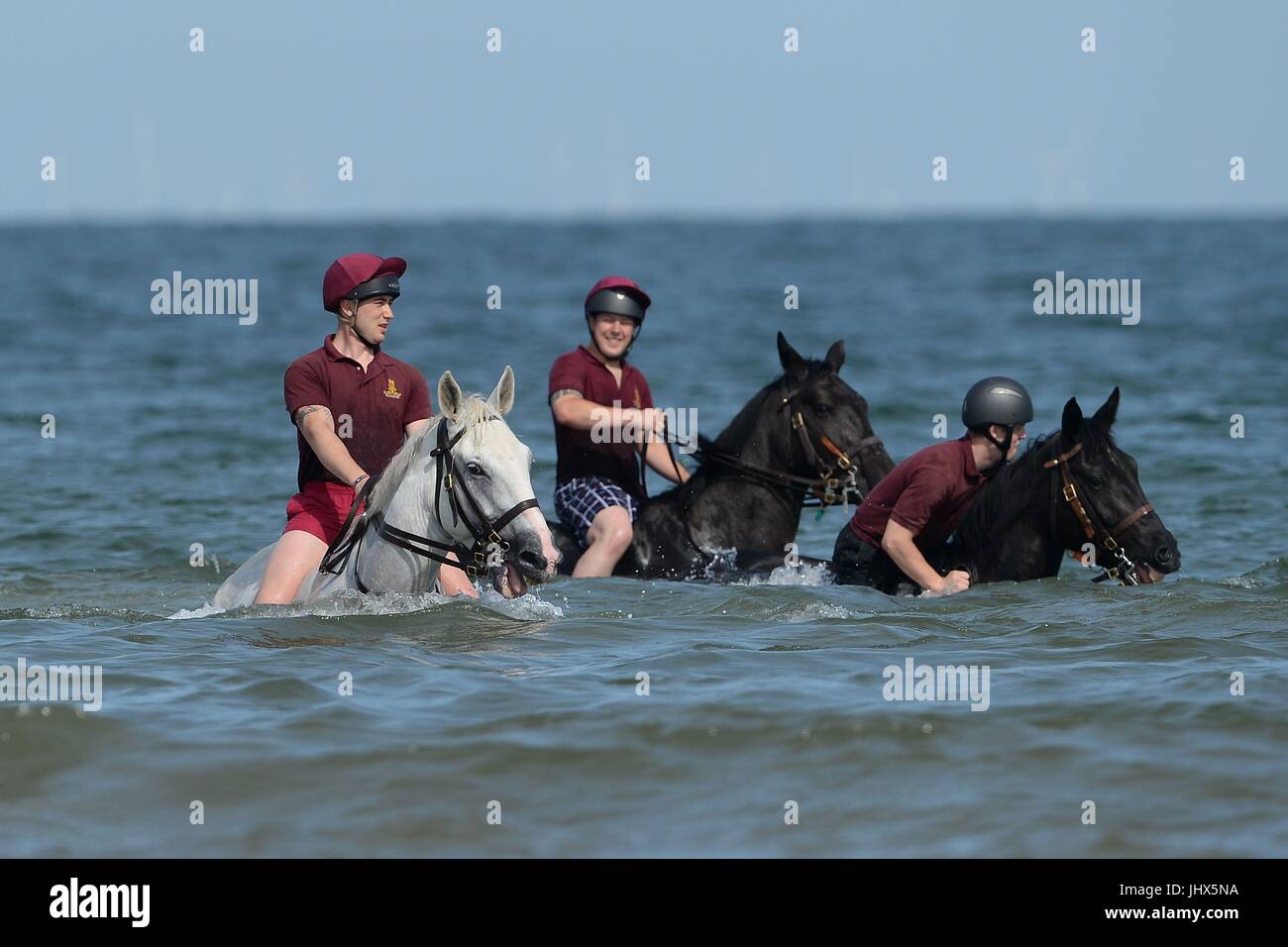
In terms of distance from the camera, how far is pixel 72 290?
2315 inches

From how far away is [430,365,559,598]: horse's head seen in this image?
25.2 feet

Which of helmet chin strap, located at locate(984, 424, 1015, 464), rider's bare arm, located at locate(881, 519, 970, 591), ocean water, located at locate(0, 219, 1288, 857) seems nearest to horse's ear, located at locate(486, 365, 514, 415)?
ocean water, located at locate(0, 219, 1288, 857)

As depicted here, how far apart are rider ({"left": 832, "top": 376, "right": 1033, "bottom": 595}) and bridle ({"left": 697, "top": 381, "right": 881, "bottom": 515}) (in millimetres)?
349

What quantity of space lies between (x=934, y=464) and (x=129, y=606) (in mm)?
5390

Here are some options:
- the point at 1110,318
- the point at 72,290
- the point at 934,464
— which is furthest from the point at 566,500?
the point at 72,290

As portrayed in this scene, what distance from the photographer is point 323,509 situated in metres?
8.95

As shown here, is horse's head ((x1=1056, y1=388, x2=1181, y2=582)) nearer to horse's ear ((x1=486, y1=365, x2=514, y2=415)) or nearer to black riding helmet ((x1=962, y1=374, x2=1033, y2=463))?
black riding helmet ((x1=962, y1=374, x2=1033, y2=463))

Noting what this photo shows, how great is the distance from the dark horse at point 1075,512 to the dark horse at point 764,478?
4.08ft

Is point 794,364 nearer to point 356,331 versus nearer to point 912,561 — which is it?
point 912,561

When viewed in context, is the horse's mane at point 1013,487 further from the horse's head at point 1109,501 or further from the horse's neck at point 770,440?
the horse's neck at point 770,440

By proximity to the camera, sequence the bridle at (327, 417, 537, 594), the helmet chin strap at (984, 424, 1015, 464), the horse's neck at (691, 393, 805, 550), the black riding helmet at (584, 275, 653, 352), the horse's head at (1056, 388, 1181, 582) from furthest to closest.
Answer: the horse's neck at (691, 393, 805, 550) < the black riding helmet at (584, 275, 653, 352) < the helmet chin strap at (984, 424, 1015, 464) < the horse's head at (1056, 388, 1181, 582) < the bridle at (327, 417, 537, 594)

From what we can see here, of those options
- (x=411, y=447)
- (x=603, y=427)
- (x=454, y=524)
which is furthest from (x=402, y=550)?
(x=603, y=427)

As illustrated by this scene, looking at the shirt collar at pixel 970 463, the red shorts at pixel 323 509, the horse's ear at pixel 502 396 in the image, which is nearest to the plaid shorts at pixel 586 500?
the shirt collar at pixel 970 463

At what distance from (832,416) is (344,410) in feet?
12.8
